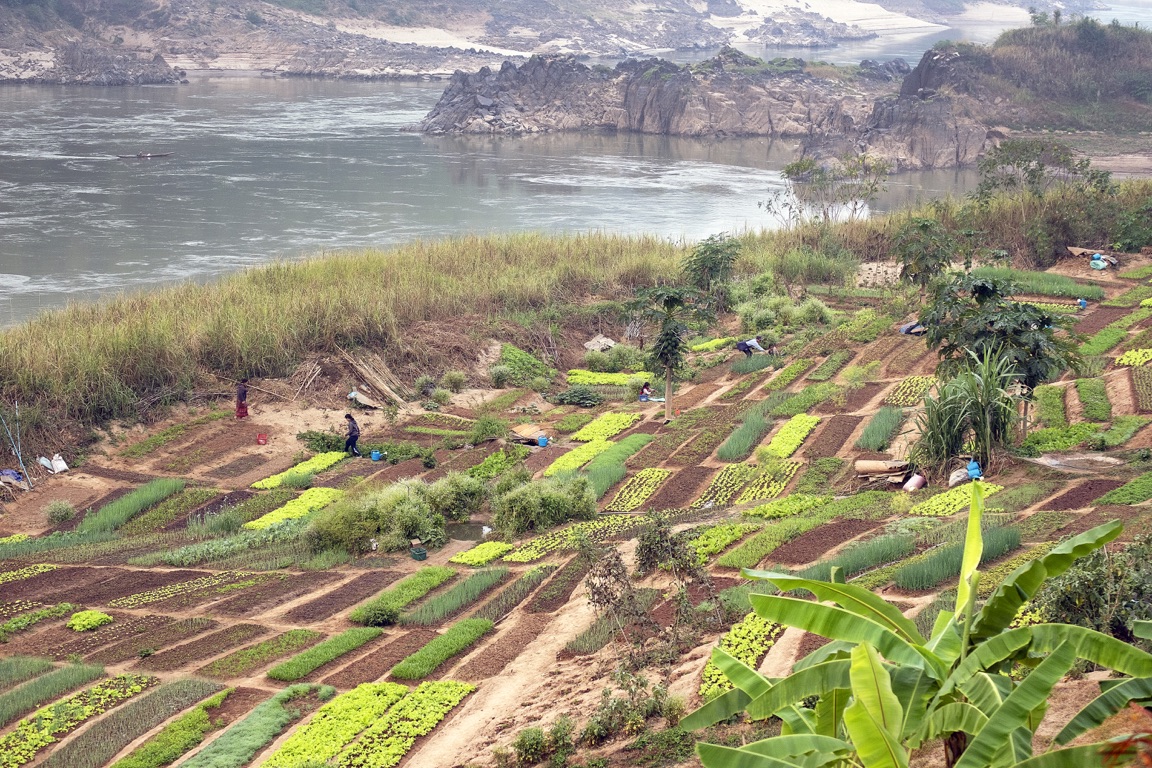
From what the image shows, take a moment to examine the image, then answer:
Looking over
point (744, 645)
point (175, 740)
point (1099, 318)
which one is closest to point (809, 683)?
point (744, 645)

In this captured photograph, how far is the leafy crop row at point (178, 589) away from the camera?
12812 mm

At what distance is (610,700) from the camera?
8.41 metres

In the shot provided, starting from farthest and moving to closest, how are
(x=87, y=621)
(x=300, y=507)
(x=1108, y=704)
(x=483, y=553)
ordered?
(x=300, y=507)
(x=483, y=553)
(x=87, y=621)
(x=1108, y=704)

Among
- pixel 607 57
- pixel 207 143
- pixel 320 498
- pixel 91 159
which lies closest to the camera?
pixel 320 498

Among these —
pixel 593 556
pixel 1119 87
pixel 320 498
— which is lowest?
pixel 320 498

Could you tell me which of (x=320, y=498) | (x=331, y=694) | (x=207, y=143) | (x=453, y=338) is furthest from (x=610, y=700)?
(x=207, y=143)

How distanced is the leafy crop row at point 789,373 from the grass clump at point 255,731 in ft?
42.6

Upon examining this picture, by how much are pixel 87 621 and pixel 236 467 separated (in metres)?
7.30

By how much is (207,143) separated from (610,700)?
56.4m

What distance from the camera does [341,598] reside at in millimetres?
12625

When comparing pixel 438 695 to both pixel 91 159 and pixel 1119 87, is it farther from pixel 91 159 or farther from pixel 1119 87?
pixel 1119 87

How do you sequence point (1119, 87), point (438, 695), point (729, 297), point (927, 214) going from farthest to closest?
point (1119, 87), point (927, 214), point (729, 297), point (438, 695)

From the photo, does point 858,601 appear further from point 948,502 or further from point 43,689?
point 43,689

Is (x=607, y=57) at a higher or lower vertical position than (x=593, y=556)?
higher
